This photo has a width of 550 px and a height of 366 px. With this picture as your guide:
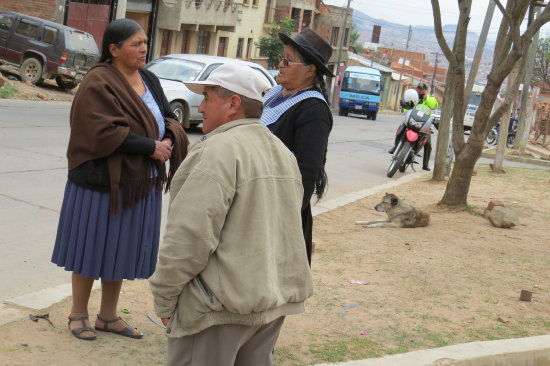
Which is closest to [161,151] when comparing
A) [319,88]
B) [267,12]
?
[319,88]

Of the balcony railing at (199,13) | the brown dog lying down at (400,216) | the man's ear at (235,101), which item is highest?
the balcony railing at (199,13)

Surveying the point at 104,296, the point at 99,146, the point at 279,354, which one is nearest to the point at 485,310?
A: the point at 279,354

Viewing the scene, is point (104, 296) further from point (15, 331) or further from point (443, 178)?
point (443, 178)

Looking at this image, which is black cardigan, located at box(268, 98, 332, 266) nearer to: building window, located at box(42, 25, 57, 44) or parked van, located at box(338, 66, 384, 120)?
building window, located at box(42, 25, 57, 44)

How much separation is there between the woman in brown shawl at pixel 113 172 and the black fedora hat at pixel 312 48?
832 mm

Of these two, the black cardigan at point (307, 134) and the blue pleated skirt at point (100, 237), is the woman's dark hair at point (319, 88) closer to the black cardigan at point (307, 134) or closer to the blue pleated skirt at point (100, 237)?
the black cardigan at point (307, 134)

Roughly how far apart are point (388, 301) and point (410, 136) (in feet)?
30.0

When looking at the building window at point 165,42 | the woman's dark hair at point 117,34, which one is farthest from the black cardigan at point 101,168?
the building window at point 165,42

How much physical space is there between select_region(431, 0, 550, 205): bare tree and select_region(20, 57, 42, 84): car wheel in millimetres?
13862

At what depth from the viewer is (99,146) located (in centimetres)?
409

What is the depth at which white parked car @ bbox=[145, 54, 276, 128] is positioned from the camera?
52.4 feet

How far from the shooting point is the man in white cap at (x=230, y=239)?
2.70m

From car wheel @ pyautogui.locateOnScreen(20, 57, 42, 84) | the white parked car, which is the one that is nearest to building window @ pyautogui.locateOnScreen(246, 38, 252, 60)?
car wheel @ pyautogui.locateOnScreen(20, 57, 42, 84)

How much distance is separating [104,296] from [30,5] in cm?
2554
